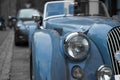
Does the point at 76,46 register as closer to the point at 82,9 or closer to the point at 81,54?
the point at 81,54

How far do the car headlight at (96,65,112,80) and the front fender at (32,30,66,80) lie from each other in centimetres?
36

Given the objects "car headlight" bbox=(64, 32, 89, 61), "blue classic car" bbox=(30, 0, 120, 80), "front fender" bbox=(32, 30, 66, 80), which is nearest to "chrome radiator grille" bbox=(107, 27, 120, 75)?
"blue classic car" bbox=(30, 0, 120, 80)

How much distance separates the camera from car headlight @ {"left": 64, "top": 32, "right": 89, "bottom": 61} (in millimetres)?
3787

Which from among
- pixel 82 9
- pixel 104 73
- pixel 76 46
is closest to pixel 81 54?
pixel 76 46

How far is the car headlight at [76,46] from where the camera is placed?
12.4 feet

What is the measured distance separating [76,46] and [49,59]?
0.34 m

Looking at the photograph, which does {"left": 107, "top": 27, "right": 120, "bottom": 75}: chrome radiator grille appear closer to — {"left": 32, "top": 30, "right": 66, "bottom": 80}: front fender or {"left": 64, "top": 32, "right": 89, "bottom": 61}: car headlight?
{"left": 64, "top": 32, "right": 89, "bottom": 61}: car headlight

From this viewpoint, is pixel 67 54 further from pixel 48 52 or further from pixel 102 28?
pixel 102 28

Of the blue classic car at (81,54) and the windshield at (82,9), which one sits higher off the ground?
the windshield at (82,9)

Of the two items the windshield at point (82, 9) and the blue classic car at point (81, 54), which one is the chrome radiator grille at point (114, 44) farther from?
the windshield at point (82, 9)

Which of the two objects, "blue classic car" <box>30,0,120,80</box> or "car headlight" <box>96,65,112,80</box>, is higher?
"blue classic car" <box>30,0,120,80</box>

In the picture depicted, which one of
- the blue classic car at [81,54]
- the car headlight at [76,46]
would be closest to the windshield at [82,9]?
the blue classic car at [81,54]

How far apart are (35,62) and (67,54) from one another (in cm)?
48

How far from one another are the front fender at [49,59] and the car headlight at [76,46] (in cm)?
13
